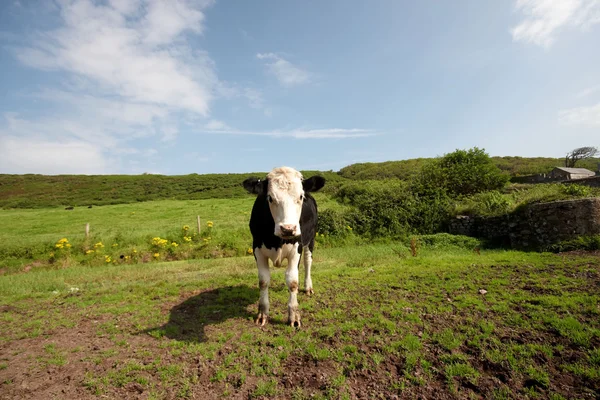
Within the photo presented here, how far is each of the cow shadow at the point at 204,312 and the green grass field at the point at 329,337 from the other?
0.04 metres

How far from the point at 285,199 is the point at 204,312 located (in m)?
3.26

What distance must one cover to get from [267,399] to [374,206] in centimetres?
1737

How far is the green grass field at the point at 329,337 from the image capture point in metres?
3.52

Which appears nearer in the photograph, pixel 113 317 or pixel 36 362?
pixel 36 362

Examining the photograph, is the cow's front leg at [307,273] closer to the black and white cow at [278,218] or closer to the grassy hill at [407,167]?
the black and white cow at [278,218]

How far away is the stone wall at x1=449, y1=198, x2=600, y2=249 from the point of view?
10664 mm

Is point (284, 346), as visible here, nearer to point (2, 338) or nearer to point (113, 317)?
point (113, 317)

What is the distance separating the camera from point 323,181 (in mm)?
5379

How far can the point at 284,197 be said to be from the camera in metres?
4.52

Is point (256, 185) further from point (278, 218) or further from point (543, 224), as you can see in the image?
point (543, 224)

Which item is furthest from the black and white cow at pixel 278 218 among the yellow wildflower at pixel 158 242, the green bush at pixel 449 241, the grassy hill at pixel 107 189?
the grassy hill at pixel 107 189

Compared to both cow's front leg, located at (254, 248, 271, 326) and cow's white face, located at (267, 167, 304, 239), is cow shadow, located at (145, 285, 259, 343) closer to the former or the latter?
cow's front leg, located at (254, 248, 271, 326)

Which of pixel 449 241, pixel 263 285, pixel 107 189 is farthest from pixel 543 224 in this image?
pixel 107 189

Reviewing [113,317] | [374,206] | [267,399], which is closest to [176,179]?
[374,206]
